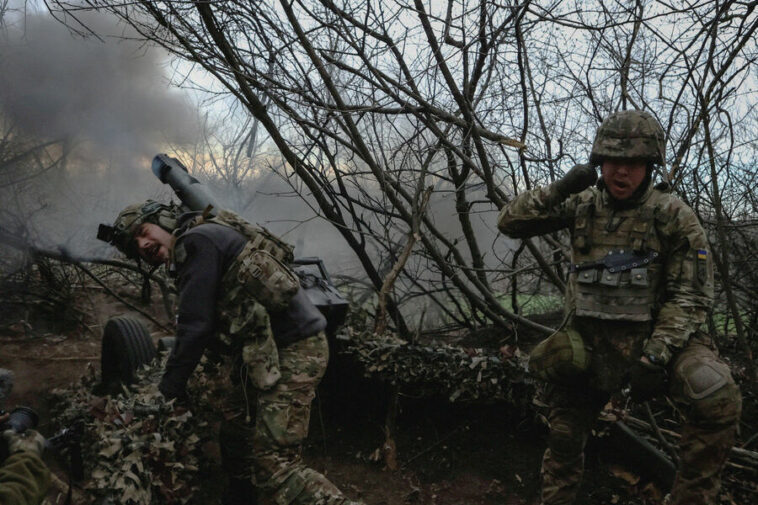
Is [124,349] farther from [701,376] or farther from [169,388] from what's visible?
[701,376]

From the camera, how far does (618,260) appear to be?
2701 millimetres

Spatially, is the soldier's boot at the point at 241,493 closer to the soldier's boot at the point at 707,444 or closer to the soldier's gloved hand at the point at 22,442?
the soldier's gloved hand at the point at 22,442

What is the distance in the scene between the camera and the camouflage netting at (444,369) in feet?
12.6

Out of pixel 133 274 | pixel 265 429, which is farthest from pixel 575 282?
pixel 133 274

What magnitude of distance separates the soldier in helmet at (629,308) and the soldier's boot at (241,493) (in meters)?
1.59

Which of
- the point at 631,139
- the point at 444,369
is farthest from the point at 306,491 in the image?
the point at 631,139

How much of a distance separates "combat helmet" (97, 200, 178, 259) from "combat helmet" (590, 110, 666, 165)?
226 centimetres

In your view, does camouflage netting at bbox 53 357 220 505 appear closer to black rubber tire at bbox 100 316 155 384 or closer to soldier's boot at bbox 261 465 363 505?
soldier's boot at bbox 261 465 363 505

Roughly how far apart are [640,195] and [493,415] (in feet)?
6.81

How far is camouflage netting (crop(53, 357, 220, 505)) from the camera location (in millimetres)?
2426

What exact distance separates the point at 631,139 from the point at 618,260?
0.58 metres

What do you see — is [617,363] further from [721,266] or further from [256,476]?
[721,266]

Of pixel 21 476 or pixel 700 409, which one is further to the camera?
pixel 700 409

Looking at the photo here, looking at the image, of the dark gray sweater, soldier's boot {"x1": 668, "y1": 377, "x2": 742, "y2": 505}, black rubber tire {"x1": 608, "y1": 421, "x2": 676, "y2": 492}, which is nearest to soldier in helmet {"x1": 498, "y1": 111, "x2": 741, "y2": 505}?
soldier's boot {"x1": 668, "y1": 377, "x2": 742, "y2": 505}
